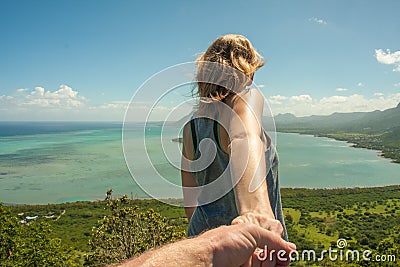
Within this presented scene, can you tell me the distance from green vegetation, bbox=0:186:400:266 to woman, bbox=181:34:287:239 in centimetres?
2707

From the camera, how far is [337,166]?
66.7m

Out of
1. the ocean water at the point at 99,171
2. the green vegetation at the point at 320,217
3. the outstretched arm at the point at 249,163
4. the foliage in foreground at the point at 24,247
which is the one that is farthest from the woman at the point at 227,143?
the ocean water at the point at 99,171

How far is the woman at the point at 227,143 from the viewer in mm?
639

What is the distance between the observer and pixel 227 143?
2.53 ft

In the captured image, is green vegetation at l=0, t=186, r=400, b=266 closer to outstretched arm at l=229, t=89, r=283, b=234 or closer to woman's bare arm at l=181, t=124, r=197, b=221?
woman's bare arm at l=181, t=124, r=197, b=221

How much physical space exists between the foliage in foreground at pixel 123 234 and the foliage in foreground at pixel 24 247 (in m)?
2.77

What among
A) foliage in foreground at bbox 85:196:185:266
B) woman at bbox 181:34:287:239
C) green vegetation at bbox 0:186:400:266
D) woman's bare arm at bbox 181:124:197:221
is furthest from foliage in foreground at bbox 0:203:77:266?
green vegetation at bbox 0:186:400:266

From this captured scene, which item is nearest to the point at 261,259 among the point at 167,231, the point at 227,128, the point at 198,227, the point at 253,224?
the point at 253,224

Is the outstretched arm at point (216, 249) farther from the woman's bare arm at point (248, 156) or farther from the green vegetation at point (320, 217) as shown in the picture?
the green vegetation at point (320, 217)

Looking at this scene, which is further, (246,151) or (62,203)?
(62,203)

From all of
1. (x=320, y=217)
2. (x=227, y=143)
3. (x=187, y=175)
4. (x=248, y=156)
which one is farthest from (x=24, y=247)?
(x=320, y=217)

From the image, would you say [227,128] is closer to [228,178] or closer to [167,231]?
[228,178]

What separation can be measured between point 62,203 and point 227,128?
47.4 metres

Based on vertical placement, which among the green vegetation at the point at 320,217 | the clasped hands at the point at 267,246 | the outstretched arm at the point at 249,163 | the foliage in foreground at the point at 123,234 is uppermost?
the outstretched arm at the point at 249,163
